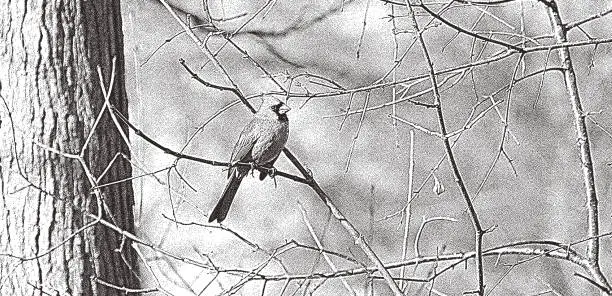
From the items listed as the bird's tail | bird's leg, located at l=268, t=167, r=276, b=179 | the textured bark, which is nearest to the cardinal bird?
the bird's tail

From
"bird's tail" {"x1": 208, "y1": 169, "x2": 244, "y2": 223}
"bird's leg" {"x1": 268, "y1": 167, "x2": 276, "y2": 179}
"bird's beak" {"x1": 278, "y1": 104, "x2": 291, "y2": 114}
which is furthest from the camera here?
"bird's beak" {"x1": 278, "y1": 104, "x2": 291, "y2": 114}

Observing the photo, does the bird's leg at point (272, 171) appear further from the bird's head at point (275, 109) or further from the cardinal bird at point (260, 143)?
the bird's head at point (275, 109)

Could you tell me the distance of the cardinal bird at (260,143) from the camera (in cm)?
302

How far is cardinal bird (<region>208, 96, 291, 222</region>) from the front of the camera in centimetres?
302

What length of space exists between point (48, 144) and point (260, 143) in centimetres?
69

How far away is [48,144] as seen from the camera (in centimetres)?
310

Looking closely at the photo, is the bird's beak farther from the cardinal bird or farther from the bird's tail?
the bird's tail

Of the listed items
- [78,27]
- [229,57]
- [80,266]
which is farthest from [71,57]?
[229,57]

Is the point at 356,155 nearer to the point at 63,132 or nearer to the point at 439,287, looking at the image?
the point at 439,287

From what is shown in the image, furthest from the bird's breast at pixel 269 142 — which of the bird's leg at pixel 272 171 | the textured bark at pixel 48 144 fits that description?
the textured bark at pixel 48 144

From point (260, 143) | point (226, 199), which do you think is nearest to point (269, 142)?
point (260, 143)

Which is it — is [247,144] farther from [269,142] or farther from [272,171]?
[272,171]

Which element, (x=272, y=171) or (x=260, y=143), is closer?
(x=272, y=171)

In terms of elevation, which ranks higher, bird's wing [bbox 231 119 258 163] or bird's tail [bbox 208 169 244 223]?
bird's wing [bbox 231 119 258 163]
